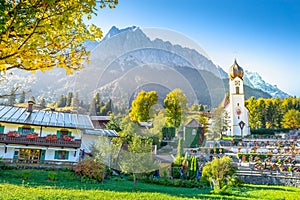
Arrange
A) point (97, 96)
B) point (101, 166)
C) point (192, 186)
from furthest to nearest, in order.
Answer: point (192, 186), point (101, 166), point (97, 96)

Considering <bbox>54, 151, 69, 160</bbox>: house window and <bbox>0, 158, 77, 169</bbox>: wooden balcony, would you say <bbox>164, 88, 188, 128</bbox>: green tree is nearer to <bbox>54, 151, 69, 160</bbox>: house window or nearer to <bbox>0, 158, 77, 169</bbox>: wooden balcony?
<bbox>0, 158, 77, 169</bbox>: wooden balcony

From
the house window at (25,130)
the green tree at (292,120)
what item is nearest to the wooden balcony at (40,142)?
the house window at (25,130)

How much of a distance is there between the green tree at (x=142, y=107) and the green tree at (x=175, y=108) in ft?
1.20

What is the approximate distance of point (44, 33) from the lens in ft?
9.70

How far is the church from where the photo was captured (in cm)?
4625

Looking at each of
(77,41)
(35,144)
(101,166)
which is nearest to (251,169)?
(101,166)

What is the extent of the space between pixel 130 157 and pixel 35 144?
11.4 meters

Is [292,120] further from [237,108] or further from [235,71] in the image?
[235,71]

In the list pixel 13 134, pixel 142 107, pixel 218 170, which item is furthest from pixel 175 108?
pixel 13 134

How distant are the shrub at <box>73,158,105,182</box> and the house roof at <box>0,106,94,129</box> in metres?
5.08

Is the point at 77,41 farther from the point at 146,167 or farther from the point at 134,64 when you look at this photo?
the point at 146,167

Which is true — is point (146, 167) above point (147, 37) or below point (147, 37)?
below

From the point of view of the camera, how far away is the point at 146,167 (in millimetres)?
10672

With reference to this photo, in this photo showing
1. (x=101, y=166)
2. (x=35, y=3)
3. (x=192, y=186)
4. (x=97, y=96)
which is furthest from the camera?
(x=192, y=186)
